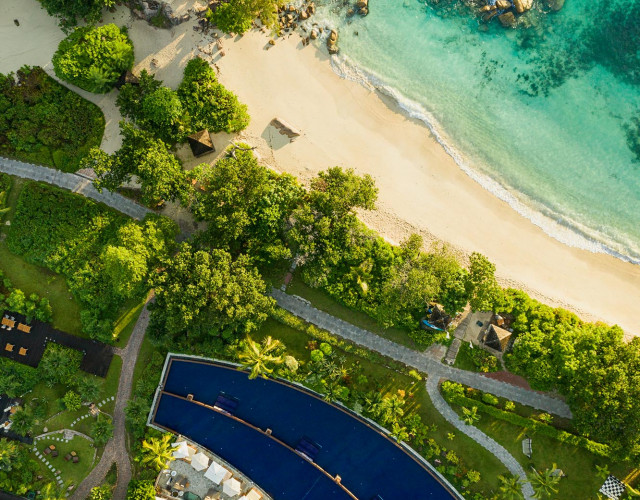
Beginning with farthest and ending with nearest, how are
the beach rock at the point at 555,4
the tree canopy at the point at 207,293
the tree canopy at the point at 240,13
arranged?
A: 1. the beach rock at the point at 555,4
2. the tree canopy at the point at 240,13
3. the tree canopy at the point at 207,293

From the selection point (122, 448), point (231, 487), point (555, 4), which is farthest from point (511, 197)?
point (122, 448)

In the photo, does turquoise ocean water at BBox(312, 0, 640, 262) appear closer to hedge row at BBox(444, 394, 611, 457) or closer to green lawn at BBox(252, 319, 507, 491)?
hedge row at BBox(444, 394, 611, 457)

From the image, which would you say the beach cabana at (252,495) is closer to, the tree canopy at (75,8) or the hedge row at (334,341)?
the hedge row at (334,341)

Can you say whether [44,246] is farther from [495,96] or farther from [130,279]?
[495,96]

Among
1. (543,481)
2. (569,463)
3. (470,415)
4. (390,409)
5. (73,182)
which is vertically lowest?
(390,409)

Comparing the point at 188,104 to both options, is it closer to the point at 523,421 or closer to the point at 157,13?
the point at 157,13

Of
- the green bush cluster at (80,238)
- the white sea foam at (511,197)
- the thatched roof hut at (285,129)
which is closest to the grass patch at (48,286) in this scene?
the green bush cluster at (80,238)

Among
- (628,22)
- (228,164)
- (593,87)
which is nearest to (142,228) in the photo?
(228,164)

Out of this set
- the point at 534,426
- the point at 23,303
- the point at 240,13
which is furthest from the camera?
the point at 23,303
